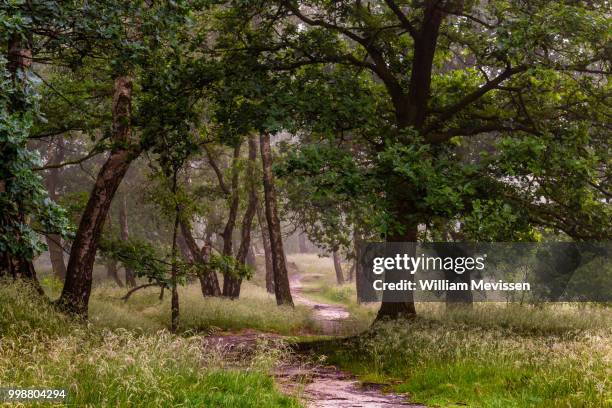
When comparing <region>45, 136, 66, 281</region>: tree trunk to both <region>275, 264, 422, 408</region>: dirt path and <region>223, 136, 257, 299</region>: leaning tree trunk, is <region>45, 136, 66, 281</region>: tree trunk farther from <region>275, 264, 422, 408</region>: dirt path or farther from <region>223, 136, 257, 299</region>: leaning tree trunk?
<region>275, 264, 422, 408</region>: dirt path

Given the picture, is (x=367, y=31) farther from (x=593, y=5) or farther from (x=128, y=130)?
(x=128, y=130)

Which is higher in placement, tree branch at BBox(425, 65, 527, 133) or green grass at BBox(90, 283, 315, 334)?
Answer: tree branch at BBox(425, 65, 527, 133)

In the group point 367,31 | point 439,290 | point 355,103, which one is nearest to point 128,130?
point 355,103

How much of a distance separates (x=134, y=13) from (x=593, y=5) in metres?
10.5

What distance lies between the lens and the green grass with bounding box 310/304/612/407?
794 cm

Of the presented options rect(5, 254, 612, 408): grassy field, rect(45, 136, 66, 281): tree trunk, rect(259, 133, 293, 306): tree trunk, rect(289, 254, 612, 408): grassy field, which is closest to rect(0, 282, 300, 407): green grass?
rect(5, 254, 612, 408): grassy field

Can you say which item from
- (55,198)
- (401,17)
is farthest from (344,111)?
(55,198)

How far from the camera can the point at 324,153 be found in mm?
12812

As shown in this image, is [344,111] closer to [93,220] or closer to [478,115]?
[478,115]

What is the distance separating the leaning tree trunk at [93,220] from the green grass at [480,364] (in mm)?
5791

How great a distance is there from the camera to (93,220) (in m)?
13.2

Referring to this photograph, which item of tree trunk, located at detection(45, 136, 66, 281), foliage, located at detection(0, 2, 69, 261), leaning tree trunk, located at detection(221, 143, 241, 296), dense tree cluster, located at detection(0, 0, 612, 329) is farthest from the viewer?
tree trunk, located at detection(45, 136, 66, 281)

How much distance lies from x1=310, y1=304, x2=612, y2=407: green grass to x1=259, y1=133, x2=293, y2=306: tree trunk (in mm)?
9735

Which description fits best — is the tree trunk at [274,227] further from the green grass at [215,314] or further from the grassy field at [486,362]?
the grassy field at [486,362]
